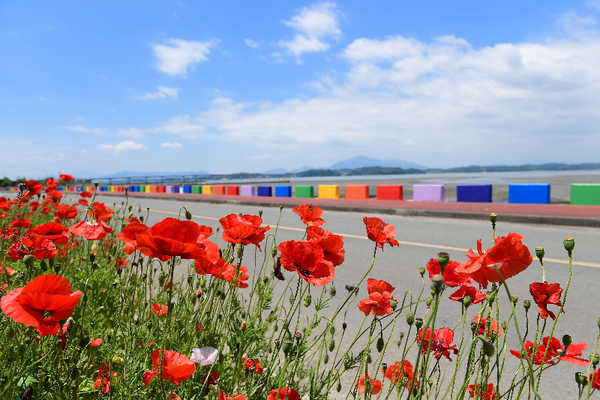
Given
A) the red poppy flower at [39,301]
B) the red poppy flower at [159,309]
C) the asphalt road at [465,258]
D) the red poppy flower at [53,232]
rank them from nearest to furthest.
A: 1. the red poppy flower at [39,301]
2. the red poppy flower at [53,232]
3. the red poppy flower at [159,309]
4. the asphalt road at [465,258]

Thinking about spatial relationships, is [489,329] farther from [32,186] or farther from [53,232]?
[32,186]

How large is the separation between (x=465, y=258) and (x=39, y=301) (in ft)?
17.9

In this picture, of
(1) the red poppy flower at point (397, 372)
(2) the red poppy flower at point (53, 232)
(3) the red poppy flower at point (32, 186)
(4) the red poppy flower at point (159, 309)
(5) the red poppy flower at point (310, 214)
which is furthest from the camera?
(3) the red poppy flower at point (32, 186)

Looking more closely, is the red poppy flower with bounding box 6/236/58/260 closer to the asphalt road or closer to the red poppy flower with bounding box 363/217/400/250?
the red poppy flower with bounding box 363/217/400/250

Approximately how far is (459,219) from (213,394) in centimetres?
955

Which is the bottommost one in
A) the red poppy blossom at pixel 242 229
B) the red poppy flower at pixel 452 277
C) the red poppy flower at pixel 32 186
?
the red poppy flower at pixel 452 277

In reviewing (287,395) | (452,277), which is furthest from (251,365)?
(452,277)

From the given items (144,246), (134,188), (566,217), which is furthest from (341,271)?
(134,188)

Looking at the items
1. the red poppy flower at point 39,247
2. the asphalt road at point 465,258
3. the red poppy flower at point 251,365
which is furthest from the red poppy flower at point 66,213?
the asphalt road at point 465,258

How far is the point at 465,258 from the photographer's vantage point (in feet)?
17.6

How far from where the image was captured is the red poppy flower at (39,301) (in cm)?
80

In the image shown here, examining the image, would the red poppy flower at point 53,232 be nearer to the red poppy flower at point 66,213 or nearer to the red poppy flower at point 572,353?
the red poppy flower at point 66,213

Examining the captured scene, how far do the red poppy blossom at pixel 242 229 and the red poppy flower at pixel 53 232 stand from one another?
890 mm

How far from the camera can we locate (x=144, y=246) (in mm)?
942
